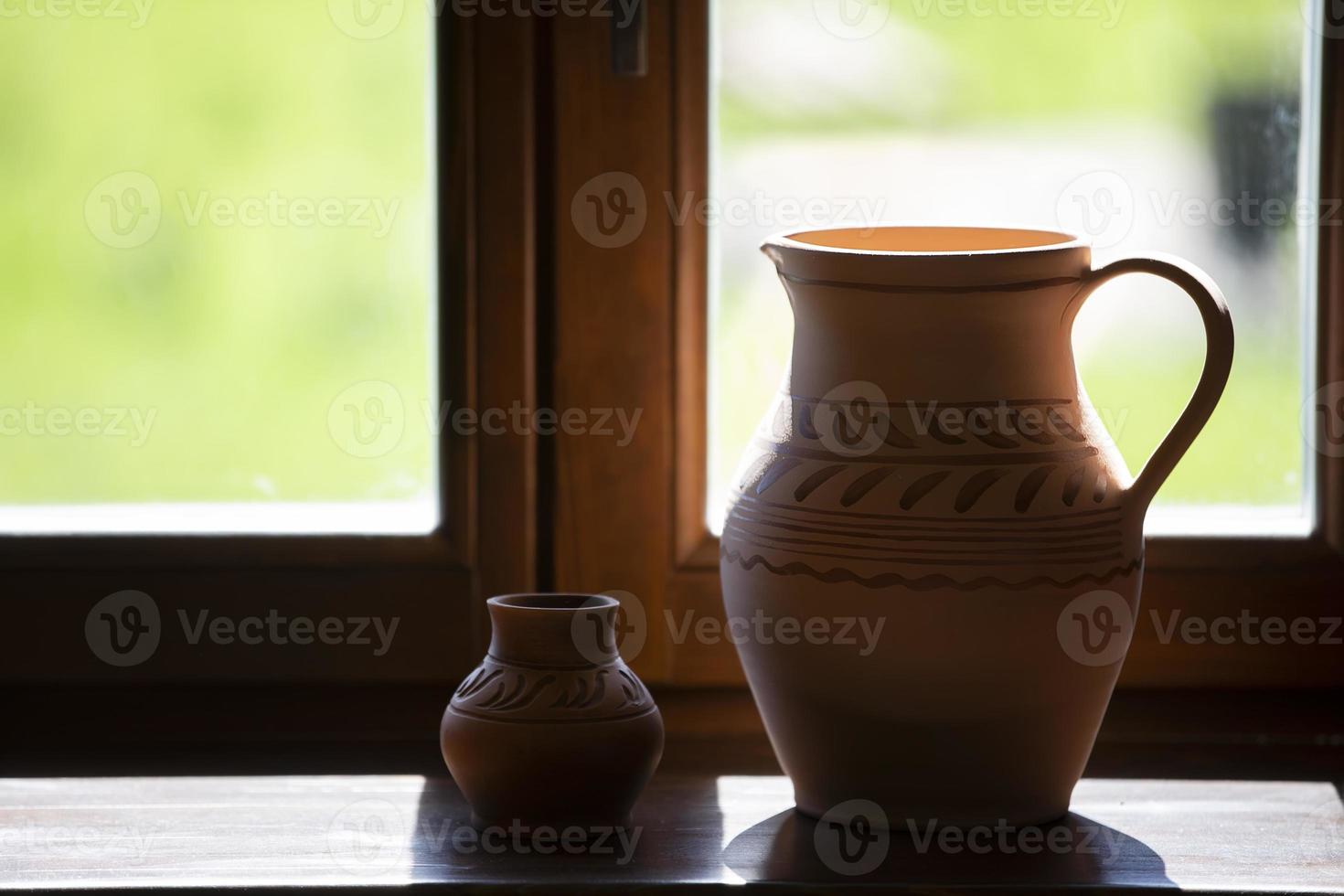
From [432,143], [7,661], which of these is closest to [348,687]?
[7,661]

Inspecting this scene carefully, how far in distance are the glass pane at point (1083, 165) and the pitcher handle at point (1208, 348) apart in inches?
10.2

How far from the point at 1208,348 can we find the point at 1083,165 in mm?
299

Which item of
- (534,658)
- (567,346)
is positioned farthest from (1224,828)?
(567,346)

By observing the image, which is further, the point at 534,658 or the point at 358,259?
the point at 358,259

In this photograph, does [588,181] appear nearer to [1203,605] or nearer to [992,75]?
[992,75]

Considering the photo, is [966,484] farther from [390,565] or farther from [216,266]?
[216,266]

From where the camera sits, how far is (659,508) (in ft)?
3.73

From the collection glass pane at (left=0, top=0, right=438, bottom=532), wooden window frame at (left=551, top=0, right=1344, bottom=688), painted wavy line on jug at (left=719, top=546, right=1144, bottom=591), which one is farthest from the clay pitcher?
glass pane at (left=0, top=0, right=438, bottom=532)

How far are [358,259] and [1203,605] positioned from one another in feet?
2.27

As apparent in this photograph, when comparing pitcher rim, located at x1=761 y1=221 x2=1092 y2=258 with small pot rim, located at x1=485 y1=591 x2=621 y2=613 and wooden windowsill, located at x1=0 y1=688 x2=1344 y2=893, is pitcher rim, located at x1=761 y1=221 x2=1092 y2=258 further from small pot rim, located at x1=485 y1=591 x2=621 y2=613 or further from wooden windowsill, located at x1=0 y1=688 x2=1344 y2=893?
wooden windowsill, located at x1=0 y1=688 x2=1344 y2=893

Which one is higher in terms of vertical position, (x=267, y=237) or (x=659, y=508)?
(x=267, y=237)

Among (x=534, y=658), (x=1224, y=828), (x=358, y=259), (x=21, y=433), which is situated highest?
(x=358, y=259)

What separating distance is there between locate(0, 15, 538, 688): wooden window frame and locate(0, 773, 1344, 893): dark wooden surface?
0.13 metres

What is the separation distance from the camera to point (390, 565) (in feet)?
3.75
